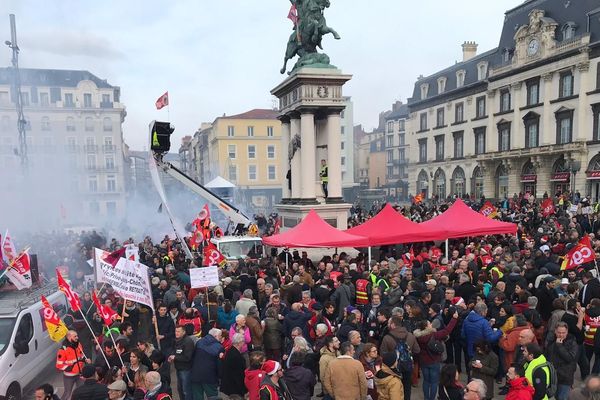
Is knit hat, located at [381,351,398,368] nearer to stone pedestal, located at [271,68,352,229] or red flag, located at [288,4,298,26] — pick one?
stone pedestal, located at [271,68,352,229]

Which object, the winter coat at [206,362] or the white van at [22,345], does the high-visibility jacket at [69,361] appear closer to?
the white van at [22,345]

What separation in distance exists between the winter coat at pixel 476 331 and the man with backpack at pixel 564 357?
0.86 m

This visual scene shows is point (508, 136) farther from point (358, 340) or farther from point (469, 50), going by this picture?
point (358, 340)

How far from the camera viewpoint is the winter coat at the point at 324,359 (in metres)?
6.13

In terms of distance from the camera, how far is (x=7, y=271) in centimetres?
984

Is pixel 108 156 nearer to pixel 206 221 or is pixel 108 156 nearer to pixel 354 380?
pixel 206 221

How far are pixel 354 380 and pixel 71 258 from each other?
569 inches

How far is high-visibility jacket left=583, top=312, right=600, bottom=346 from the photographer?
7180 millimetres

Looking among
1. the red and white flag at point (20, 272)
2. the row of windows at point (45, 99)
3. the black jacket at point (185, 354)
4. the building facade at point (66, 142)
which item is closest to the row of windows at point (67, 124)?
the building facade at point (66, 142)

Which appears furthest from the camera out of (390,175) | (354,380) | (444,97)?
(390,175)

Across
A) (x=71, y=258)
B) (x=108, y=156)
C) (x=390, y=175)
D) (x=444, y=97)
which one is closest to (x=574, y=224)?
(x=71, y=258)

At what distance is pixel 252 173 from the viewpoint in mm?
66250

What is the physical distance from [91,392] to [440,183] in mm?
55511

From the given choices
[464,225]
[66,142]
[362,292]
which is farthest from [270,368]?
[66,142]
